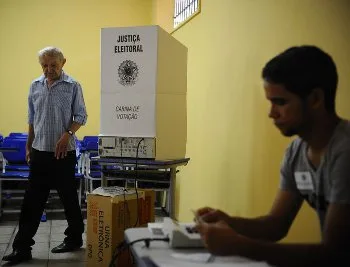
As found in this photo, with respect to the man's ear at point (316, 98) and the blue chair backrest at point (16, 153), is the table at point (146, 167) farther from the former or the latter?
the blue chair backrest at point (16, 153)

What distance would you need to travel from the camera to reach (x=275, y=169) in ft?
7.73

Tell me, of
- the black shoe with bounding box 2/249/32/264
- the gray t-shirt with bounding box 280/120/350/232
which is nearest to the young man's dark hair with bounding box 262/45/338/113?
the gray t-shirt with bounding box 280/120/350/232

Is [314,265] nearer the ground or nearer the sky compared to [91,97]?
nearer the ground

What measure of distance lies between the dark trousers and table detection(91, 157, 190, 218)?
15.5 inches

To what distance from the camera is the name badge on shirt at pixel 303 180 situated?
3.92ft

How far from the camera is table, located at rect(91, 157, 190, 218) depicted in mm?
2729

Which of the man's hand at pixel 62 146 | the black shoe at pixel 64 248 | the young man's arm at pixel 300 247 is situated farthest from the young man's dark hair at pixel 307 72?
the black shoe at pixel 64 248

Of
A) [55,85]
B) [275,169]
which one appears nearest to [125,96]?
[55,85]

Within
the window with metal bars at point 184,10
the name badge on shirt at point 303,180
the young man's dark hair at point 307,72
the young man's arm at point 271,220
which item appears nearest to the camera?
the young man's dark hair at point 307,72

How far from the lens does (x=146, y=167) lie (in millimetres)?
2934

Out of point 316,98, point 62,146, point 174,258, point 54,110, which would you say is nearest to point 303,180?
point 316,98

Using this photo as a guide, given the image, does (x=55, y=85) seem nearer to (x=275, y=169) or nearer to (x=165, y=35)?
(x=165, y=35)

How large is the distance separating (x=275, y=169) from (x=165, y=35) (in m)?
1.14

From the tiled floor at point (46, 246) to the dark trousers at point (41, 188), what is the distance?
17 centimetres
